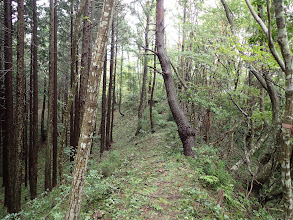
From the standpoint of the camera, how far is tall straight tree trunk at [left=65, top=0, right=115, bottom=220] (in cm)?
339

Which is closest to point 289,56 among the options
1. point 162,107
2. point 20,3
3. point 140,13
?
point 20,3

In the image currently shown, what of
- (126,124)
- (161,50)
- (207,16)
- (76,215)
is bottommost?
(126,124)

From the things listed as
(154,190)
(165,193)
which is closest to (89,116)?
(154,190)

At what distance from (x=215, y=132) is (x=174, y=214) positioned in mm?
5932

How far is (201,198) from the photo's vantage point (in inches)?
171

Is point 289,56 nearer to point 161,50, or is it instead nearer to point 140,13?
point 161,50

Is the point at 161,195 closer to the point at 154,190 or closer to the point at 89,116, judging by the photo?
the point at 154,190

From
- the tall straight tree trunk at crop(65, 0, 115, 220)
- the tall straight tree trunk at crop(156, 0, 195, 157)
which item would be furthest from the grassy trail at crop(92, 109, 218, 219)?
the tall straight tree trunk at crop(156, 0, 195, 157)

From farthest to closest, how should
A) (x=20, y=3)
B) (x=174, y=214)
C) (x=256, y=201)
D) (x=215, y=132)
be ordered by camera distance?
(x=215, y=132) < (x=20, y=3) < (x=256, y=201) < (x=174, y=214)

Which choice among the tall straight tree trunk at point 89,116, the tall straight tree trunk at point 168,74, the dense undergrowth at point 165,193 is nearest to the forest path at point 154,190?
the dense undergrowth at point 165,193

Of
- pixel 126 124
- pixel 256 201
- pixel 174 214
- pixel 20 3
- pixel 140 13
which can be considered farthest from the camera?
pixel 126 124

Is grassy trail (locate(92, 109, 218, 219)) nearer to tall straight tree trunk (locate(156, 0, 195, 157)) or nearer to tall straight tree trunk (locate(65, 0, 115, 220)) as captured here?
tall straight tree trunk (locate(65, 0, 115, 220))

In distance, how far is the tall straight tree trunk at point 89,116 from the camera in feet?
11.1

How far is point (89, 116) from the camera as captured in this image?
3439 millimetres
